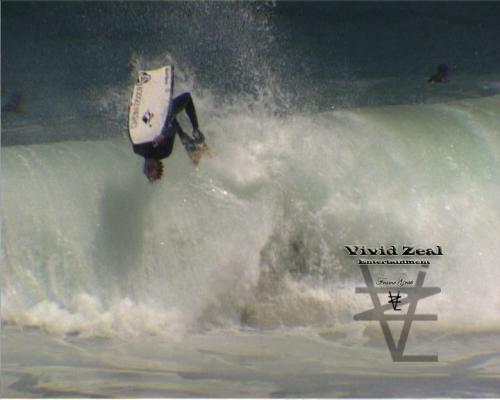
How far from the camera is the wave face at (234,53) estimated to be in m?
9.02

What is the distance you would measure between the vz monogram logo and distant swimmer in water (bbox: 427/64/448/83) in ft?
10.2

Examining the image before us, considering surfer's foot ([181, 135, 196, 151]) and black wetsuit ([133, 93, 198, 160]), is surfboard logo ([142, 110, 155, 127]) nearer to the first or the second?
black wetsuit ([133, 93, 198, 160])

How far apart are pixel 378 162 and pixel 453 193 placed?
2.75 ft

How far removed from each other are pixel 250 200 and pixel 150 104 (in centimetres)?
136

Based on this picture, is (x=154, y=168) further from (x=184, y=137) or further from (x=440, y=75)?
(x=440, y=75)

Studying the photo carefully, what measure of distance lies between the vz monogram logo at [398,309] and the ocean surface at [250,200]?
7cm

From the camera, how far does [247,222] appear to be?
24.8ft

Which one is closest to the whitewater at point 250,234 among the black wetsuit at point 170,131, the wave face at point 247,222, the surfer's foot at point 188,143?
the wave face at point 247,222

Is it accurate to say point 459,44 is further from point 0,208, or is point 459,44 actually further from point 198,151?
point 0,208

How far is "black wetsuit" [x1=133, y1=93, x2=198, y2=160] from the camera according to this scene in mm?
7113

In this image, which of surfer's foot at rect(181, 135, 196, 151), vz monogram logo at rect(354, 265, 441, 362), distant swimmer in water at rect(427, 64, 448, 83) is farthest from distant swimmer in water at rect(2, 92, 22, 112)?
distant swimmer in water at rect(427, 64, 448, 83)

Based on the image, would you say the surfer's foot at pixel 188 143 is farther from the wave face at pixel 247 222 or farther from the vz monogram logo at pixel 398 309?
the vz monogram logo at pixel 398 309

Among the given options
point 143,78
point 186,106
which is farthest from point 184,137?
point 143,78

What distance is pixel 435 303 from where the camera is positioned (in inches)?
279
